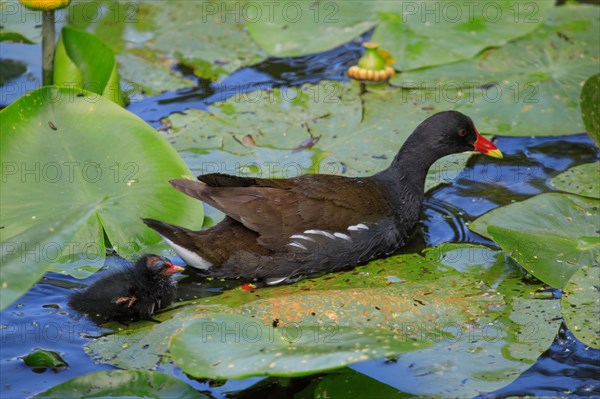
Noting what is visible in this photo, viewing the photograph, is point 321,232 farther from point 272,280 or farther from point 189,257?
point 189,257

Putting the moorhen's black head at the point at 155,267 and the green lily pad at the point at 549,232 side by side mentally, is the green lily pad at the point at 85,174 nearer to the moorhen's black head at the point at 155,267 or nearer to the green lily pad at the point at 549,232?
the moorhen's black head at the point at 155,267

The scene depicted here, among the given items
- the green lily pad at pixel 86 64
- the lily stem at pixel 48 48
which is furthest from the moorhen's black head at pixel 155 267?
the lily stem at pixel 48 48

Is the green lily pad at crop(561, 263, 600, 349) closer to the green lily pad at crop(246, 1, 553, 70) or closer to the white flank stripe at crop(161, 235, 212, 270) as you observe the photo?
the white flank stripe at crop(161, 235, 212, 270)

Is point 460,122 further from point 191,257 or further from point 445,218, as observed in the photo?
point 191,257

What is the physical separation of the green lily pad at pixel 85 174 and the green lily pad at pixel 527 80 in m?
2.15

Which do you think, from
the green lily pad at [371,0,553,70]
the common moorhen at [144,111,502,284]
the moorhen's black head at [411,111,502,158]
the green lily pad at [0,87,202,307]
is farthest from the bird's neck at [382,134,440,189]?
the green lily pad at [371,0,553,70]

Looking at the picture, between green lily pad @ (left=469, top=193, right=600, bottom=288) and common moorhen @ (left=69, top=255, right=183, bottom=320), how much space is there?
1.60 m

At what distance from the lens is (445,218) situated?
5.53 m

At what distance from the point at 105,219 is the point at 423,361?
72.4 inches

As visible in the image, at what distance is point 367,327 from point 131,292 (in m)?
1.30

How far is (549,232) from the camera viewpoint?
4906 mm

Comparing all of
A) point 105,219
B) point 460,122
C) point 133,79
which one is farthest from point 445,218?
point 133,79

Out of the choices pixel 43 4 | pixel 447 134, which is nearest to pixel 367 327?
pixel 447 134

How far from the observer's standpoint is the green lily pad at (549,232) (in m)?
4.61
